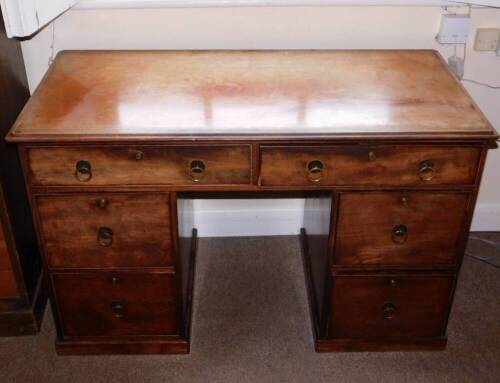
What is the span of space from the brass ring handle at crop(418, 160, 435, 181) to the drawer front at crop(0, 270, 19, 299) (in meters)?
1.23

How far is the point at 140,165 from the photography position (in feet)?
5.18

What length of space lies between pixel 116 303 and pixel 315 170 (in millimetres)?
720

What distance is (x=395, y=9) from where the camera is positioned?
203 cm

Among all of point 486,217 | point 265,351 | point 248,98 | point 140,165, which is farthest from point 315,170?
point 486,217

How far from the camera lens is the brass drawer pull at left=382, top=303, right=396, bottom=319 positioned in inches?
73.2

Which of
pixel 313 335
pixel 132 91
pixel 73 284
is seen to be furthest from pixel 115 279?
pixel 313 335

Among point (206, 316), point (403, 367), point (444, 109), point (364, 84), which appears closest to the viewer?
point (444, 109)

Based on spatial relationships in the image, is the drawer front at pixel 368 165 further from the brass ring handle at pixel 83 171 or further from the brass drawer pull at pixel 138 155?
the brass ring handle at pixel 83 171

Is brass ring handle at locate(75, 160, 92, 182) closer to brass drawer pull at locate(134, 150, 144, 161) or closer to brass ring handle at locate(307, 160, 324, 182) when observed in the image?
brass drawer pull at locate(134, 150, 144, 161)

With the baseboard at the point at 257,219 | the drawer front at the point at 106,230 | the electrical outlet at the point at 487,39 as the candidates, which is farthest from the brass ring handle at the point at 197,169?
the electrical outlet at the point at 487,39

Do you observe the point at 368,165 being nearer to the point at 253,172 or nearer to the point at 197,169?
the point at 253,172

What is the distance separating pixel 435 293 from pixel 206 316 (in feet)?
2.43

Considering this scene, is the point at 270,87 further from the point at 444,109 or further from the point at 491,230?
the point at 491,230

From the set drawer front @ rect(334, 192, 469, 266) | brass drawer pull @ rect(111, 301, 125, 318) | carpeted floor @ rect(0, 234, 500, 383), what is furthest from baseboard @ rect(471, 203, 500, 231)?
brass drawer pull @ rect(111, 301, 125, 318)
